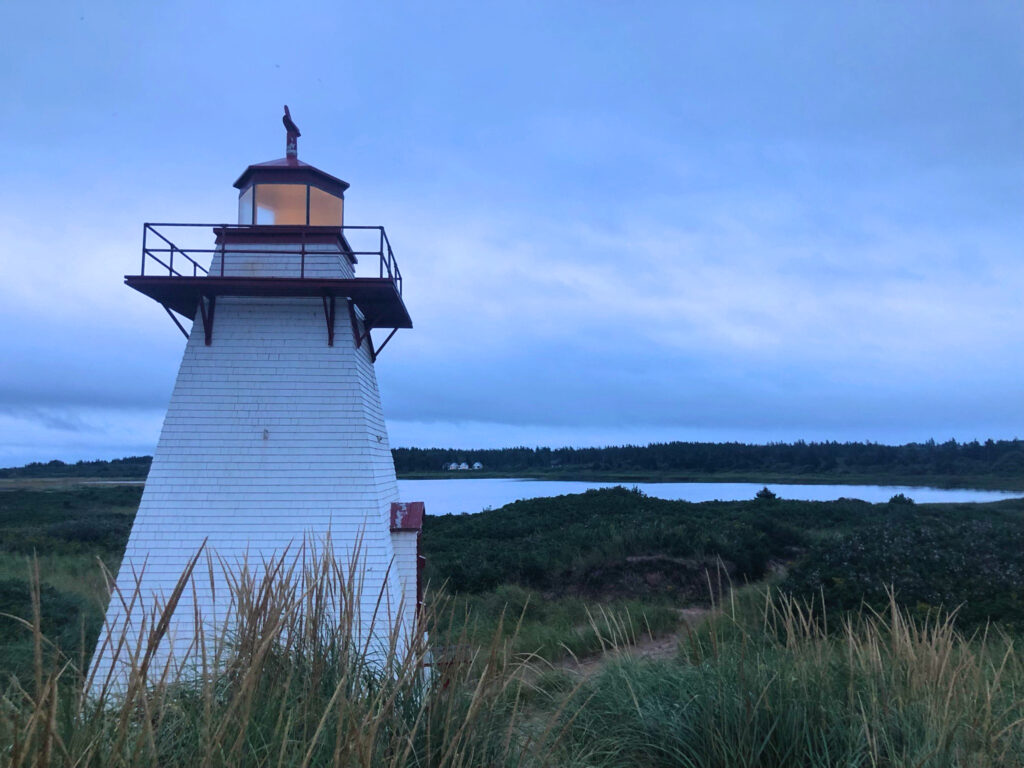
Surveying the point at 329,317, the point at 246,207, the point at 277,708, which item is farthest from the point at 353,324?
the point at 277,708

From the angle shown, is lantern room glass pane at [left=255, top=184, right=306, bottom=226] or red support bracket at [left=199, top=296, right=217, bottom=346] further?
lantern room glass pane at [left=255, top=184, right=306, bottom=226]

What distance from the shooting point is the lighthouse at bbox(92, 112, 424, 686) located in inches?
406

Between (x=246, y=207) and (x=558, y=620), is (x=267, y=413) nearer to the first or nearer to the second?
(x=246, y=207)

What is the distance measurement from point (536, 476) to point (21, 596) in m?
77.3

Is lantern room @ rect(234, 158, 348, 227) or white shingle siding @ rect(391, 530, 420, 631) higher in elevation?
lantern room @ rect(234, 158, 348, 227)

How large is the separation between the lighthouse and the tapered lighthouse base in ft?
0.05

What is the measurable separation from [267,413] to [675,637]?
8170mm

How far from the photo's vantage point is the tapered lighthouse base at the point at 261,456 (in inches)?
404

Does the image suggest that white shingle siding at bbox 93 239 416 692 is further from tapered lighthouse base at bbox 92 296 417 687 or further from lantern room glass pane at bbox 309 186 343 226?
lantern room glass pane at bbox 309 186 343 226

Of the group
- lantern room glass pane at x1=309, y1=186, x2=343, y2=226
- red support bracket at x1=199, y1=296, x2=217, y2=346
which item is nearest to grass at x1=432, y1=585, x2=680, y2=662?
red support bracket at x1=199, y1=296, x2=217, y2=346

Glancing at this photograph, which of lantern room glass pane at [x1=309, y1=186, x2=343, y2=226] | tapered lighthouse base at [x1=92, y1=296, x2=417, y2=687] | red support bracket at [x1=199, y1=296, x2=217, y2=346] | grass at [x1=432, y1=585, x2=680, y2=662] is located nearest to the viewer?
tapered lighthouse base at [x1=92, y1=296, x2=417, y2=687]

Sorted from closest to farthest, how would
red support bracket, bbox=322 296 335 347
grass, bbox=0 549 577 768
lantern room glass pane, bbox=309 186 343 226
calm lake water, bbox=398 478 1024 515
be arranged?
1. grass, bbox=0 549 577 768
2. red support bracket, bbox=322 296 335 347
3. lantern room glass pane, bbox=309 186 343 226
4. calm lake water, bbox=398 478 1024 515

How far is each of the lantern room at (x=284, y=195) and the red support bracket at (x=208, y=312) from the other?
1.65 m

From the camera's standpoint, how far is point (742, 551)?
1977cm
